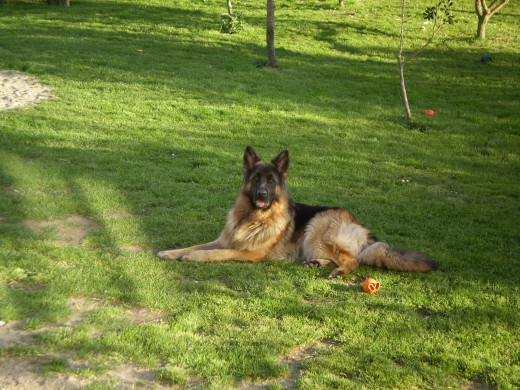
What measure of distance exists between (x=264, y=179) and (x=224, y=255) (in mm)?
1137

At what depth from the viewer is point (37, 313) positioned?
575 centimetres

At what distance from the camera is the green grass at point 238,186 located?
17.7 feet

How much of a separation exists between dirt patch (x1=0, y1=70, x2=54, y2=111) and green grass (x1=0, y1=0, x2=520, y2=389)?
510 mm

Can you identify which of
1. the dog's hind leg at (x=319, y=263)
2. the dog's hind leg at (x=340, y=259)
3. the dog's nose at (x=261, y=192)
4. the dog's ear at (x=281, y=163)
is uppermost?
the dog's ear at (x=281, y=163)

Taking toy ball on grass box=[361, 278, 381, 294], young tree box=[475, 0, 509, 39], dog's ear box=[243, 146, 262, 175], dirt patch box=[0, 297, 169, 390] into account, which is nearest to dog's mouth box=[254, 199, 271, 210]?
dog's ear box=[243, 146, 262, 175]

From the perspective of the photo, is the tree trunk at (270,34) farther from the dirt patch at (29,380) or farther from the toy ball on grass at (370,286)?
the dirt patch at (29,380)

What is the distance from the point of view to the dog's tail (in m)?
7.50

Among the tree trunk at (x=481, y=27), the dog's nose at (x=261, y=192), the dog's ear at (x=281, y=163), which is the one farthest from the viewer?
the tree trunk at (x=481, y=27)

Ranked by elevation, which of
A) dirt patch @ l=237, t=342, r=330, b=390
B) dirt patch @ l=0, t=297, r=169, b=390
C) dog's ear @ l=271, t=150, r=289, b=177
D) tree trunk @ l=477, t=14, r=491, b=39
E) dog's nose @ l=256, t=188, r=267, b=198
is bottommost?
dirt patch @ l=237, t=342, r=330, b=390

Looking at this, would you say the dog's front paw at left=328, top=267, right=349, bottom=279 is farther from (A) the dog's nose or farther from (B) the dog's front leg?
(A) the dog's nose

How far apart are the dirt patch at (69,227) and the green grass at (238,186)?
162 millimetres

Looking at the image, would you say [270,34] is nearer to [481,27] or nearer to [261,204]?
[481,27]

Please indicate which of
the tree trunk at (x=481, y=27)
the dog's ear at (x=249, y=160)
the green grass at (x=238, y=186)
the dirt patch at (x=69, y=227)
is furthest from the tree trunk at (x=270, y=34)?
the dog's ear at (x=249, y=160)

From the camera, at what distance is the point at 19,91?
17.5m
